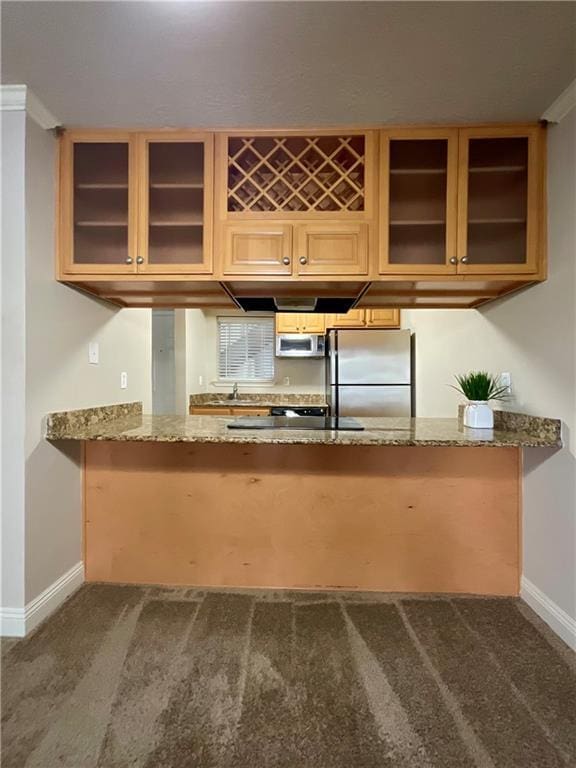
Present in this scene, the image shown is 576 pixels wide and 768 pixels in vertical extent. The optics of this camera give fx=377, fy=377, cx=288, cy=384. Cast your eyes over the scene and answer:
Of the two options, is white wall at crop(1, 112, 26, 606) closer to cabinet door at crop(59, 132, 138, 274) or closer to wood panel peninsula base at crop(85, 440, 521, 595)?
cabinet door at crop(59, 132, 138, 274)

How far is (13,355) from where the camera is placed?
1609 mm

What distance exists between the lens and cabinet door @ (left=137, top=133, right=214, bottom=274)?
1787mm

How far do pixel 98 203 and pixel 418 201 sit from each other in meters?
1.56

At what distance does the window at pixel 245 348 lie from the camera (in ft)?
16.3

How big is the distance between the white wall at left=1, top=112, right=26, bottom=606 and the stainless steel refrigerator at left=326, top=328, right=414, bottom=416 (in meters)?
2.75

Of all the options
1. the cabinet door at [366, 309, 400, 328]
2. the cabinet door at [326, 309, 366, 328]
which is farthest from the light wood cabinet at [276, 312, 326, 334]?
the cabinet door at [366, 309, 400, 328]

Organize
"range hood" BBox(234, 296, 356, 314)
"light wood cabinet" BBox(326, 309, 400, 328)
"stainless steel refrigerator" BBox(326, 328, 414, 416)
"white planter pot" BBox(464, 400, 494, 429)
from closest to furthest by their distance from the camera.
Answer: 1. "white planter pot" BBox(464, 400, 494, 429)
2. "range hood" BBox(234, 296, 356, 314)
3. "stainless steel refrigerator" BBox(326, 328, 414, 416)
4. "light wood cabinet" BBox(326, 309, 400, 328)

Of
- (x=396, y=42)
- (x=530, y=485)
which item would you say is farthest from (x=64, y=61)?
(x=530, y=485)

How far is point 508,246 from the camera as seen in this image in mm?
1772

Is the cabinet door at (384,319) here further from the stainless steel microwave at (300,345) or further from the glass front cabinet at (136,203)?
the glass front cabinet at (136,203)

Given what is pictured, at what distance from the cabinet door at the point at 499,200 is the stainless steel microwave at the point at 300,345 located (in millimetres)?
2744

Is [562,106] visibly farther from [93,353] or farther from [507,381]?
[93,353]

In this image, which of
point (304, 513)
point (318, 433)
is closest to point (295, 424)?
point (318, 433)

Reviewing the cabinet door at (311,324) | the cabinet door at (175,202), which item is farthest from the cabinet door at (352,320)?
the cabinet door at (175,202)
